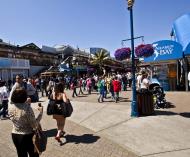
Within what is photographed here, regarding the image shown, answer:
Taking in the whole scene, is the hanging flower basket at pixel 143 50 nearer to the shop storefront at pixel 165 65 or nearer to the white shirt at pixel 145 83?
the white shirt at pixel 145 83

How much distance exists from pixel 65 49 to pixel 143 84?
1772 inches

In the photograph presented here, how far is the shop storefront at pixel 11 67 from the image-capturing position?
36.4 metres

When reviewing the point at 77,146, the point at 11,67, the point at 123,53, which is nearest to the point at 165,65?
the point at 123,53

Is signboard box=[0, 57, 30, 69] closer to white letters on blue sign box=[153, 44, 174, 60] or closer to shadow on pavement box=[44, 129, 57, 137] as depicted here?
white letters on blue sign box=[153, 44, 174, 60]

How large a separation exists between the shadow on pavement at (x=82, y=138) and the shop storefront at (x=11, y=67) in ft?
97.4

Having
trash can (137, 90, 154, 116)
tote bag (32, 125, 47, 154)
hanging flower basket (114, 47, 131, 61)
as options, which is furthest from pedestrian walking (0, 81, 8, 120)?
tote bag (32, 125, 47, 154)

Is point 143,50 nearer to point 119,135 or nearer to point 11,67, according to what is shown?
point 119,135

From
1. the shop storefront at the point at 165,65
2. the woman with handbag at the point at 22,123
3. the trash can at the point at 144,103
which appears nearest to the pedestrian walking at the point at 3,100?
the trash can at the point at 144,103

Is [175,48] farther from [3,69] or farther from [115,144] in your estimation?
[3,69]

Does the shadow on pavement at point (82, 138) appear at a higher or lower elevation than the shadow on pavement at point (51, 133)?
lower

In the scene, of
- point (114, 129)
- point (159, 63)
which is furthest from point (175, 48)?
point (114, 129)

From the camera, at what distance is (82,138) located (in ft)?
25.9

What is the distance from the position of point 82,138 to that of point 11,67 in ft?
106

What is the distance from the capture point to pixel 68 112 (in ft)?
23.7
